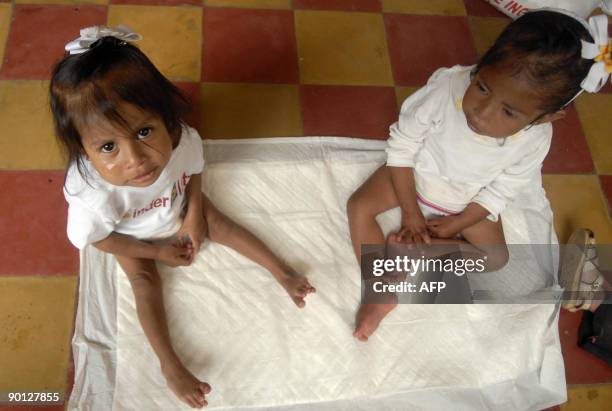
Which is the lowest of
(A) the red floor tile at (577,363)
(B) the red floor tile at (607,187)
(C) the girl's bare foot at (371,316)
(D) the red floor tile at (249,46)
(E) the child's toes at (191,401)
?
(A) the red floor tile at (577,363)

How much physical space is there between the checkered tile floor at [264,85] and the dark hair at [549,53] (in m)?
0.57

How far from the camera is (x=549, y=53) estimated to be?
0.70 meters

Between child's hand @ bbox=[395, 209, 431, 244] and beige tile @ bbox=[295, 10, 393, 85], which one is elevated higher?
beige tile @ bbox=[295, 10, 393, 85]

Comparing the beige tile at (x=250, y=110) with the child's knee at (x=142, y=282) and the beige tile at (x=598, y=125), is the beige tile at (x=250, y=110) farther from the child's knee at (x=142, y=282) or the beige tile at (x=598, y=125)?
the beige tile at (x=598, y=125)

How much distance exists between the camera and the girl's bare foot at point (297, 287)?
3.29 ft

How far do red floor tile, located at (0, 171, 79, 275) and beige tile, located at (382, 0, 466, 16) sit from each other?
1079mm

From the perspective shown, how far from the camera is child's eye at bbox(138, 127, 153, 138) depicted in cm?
69

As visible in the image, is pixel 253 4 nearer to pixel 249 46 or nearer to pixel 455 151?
pixel 249 46

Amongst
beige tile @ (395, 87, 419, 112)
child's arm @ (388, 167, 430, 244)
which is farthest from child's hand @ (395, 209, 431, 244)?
beige tile @ (395, 87, 419, 112)

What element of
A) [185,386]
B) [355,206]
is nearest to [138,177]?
[185,386]

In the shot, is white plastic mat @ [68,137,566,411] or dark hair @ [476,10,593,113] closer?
dark hair @ [476,10,593,113]

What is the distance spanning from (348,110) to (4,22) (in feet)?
3.17

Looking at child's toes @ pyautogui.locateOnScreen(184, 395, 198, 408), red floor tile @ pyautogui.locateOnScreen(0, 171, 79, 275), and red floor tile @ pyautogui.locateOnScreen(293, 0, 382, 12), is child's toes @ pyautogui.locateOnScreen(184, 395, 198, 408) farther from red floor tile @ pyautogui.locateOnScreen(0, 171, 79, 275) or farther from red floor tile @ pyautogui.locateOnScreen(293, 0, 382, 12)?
red floor tile @ pyautogui.locateOnScreen(293, 0, 382, 12)

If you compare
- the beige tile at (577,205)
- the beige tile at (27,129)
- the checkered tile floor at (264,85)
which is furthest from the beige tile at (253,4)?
the beige tile at (577,205)
